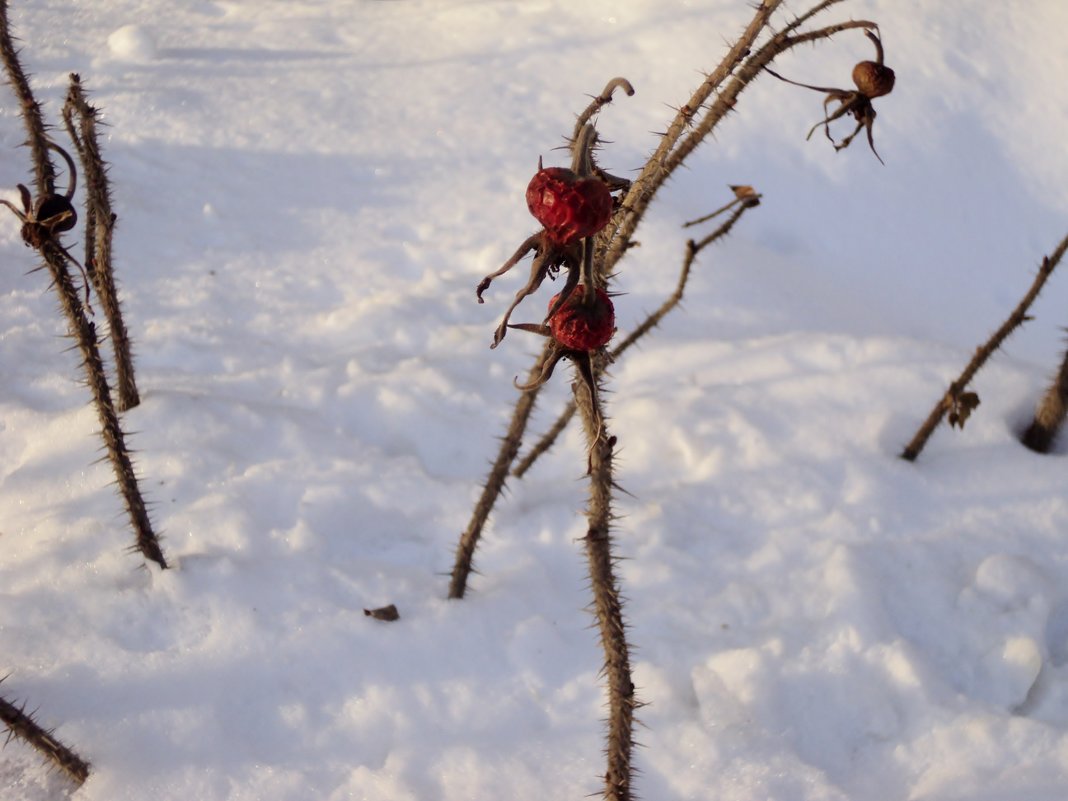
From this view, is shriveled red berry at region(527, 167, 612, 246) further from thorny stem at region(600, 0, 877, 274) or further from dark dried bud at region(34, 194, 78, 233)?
dark dried bud at region(34, 194, 78, 233)

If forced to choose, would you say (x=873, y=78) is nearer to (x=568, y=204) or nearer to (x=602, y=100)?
(x=602, y=100)

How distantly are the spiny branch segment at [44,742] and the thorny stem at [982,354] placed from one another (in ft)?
6.06

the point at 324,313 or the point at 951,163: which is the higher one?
the point at 951,163

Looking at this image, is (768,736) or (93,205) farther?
(93,205)

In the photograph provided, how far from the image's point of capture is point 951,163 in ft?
11.8

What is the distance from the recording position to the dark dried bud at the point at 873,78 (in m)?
1.27

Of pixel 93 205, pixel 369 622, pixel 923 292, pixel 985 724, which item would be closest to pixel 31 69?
pixel 93 205

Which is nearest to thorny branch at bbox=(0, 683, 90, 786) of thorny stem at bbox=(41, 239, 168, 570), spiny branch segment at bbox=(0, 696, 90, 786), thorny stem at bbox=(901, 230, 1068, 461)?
spiny branch segment at bbox=(0, 696, 90, 786)

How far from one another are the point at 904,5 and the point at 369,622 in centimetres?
355

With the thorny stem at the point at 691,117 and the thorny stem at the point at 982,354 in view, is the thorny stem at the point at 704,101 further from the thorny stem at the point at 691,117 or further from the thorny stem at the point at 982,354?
the thorny stem at the point at 982,354

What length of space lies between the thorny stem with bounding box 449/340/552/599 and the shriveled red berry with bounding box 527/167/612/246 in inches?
30.7

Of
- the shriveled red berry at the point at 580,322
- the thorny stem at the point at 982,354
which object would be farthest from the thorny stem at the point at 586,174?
the thorny stem at the point at 982,354

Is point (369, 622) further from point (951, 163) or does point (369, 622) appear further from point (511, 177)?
point (951, 163)

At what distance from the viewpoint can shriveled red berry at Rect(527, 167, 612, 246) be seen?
2.50ft
